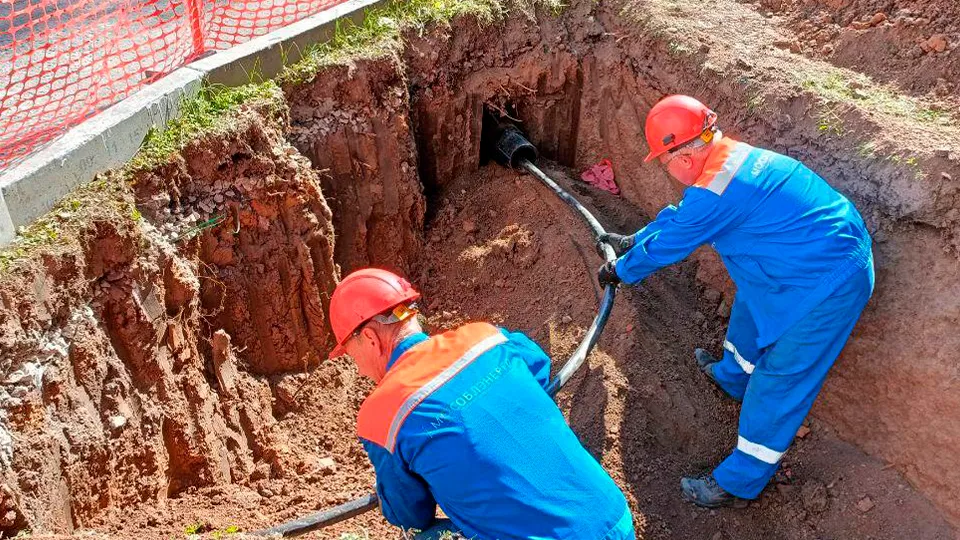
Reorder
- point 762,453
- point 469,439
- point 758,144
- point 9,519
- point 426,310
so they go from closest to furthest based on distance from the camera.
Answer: point 469,439
point 9,519
point 762,453
point 758,144
point 426,310

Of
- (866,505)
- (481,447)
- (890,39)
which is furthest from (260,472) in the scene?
(890,39)

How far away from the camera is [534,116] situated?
5.84m

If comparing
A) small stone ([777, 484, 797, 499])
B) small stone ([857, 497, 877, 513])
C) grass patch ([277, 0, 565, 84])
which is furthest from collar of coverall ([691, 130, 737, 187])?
grass patch ([277, 0, 565, 84])

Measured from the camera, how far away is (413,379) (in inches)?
97.3

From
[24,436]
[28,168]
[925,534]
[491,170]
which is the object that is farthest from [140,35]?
[925,534]

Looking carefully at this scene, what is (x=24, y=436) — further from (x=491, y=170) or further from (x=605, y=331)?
(x=491, y=170)

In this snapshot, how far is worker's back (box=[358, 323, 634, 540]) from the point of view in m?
2.44

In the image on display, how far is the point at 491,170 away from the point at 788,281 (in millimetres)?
2758

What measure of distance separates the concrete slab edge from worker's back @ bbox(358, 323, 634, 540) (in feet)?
7.12

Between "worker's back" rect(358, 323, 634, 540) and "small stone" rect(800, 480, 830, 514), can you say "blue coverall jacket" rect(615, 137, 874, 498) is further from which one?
"worker's back" rect(358, 323, 634, 540)

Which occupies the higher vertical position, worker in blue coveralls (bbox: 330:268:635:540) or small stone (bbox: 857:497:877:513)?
worker in blue coveralls (bbox: 330:268:635:540)

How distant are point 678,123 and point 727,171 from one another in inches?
13.9

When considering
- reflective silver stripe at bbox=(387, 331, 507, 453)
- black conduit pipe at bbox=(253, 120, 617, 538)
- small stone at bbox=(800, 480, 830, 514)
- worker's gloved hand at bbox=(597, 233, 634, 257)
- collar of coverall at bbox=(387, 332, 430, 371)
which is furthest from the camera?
worker's gloved hand at bbox=(597, 233, 634, 257)

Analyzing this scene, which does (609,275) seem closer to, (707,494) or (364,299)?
(707,494)
